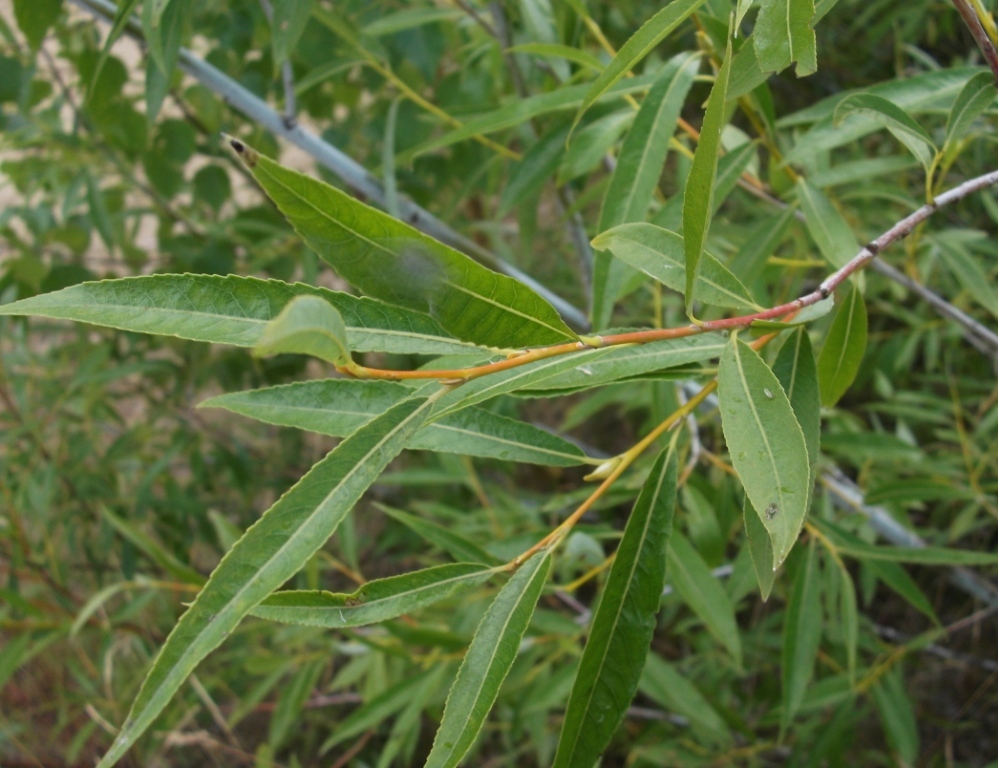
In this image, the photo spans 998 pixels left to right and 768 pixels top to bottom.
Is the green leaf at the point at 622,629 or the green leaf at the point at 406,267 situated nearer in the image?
the green leaf at the point at 406,267

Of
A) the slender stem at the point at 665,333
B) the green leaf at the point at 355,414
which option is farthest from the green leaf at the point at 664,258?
the green leaf at the point at 355,414

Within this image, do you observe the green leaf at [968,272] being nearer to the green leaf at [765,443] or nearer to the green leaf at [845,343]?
the green leaf at [845,343]

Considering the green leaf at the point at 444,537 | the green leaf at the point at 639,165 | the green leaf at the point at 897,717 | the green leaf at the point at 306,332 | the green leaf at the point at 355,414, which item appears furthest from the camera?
the green leaf at the point at 897,717

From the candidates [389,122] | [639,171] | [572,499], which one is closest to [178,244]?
[389,122]

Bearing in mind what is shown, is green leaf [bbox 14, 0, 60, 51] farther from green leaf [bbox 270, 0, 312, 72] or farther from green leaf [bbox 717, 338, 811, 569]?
green leaf [bbox 717, 338, 811, 569]

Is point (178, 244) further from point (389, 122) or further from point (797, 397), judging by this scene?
point (797, 397)

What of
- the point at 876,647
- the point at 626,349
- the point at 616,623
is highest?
the point at 626,349

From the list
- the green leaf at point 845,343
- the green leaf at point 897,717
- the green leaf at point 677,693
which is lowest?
the green leaf at point 897,717

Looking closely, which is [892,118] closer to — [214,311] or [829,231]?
[829,231]
